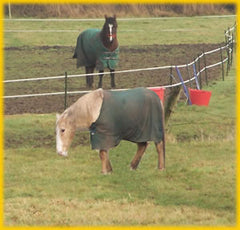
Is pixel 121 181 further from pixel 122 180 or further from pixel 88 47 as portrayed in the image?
pixel 88 47

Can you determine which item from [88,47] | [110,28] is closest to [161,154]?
[110,28]

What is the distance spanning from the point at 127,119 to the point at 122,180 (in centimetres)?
106

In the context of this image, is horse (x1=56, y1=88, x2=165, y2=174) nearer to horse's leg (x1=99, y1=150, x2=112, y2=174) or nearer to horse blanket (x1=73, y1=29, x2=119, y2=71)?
horse's leg (x1=99, y1=150, x2=112, y2=174)

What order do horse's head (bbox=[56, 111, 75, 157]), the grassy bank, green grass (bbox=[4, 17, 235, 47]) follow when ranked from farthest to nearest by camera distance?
the grassy bank, green grass (bbox=[4, 17, 235, 47]), horse's head (bbox=[56, 111, 75, 157])

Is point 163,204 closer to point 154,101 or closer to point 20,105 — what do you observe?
point 154,101

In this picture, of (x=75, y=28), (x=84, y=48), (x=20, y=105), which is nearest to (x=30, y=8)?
(x=75, y=28)

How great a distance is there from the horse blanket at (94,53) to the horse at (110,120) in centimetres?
797

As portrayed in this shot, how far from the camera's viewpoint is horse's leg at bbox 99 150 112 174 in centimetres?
1240

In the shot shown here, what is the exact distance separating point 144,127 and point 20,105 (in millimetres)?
6957

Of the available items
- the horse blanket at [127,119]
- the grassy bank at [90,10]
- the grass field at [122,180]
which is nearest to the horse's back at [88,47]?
the grass field at [122,180]

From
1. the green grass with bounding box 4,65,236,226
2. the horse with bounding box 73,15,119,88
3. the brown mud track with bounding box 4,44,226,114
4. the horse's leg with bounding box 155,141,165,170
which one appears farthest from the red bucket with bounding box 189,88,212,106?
the horse's leg with bounding box 155,141,165,170

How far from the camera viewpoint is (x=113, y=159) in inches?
547

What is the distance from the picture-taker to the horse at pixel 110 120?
12023mm

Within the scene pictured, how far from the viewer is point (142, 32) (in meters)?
34.5
